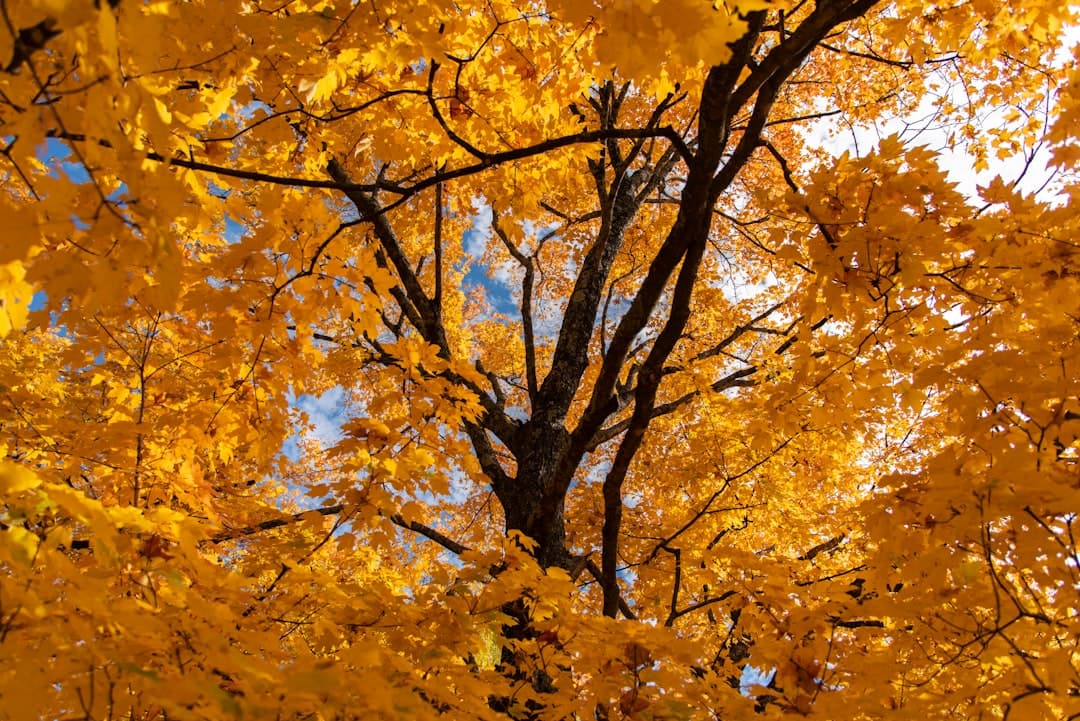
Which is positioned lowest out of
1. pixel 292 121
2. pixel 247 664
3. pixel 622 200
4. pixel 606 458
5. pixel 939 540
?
pixel 247 664

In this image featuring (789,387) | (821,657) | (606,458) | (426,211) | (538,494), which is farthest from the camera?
(606,458)

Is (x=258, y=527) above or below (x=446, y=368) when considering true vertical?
below

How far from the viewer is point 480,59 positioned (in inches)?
128

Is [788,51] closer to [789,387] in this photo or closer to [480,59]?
A: [789,387]

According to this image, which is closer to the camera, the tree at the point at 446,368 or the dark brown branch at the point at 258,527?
the tree at the point at 446,368

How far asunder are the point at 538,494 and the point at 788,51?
3.36 m

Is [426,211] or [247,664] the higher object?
[426,211]

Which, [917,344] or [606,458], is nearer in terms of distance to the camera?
[917,344]

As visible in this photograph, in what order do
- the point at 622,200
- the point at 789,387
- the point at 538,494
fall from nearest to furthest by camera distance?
the point at 789,387
the point at 538,494
the point at 622,200

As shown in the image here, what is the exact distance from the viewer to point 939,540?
2.17 m

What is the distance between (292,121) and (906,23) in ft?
A: 11.0

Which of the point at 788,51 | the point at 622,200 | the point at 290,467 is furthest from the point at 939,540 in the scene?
the point at 622,200

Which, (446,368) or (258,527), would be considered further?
(258,527)

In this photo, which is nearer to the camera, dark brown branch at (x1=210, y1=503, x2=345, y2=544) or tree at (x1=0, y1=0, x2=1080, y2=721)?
tree at (x1=0, y1=0, x2=1080, y2=721)
